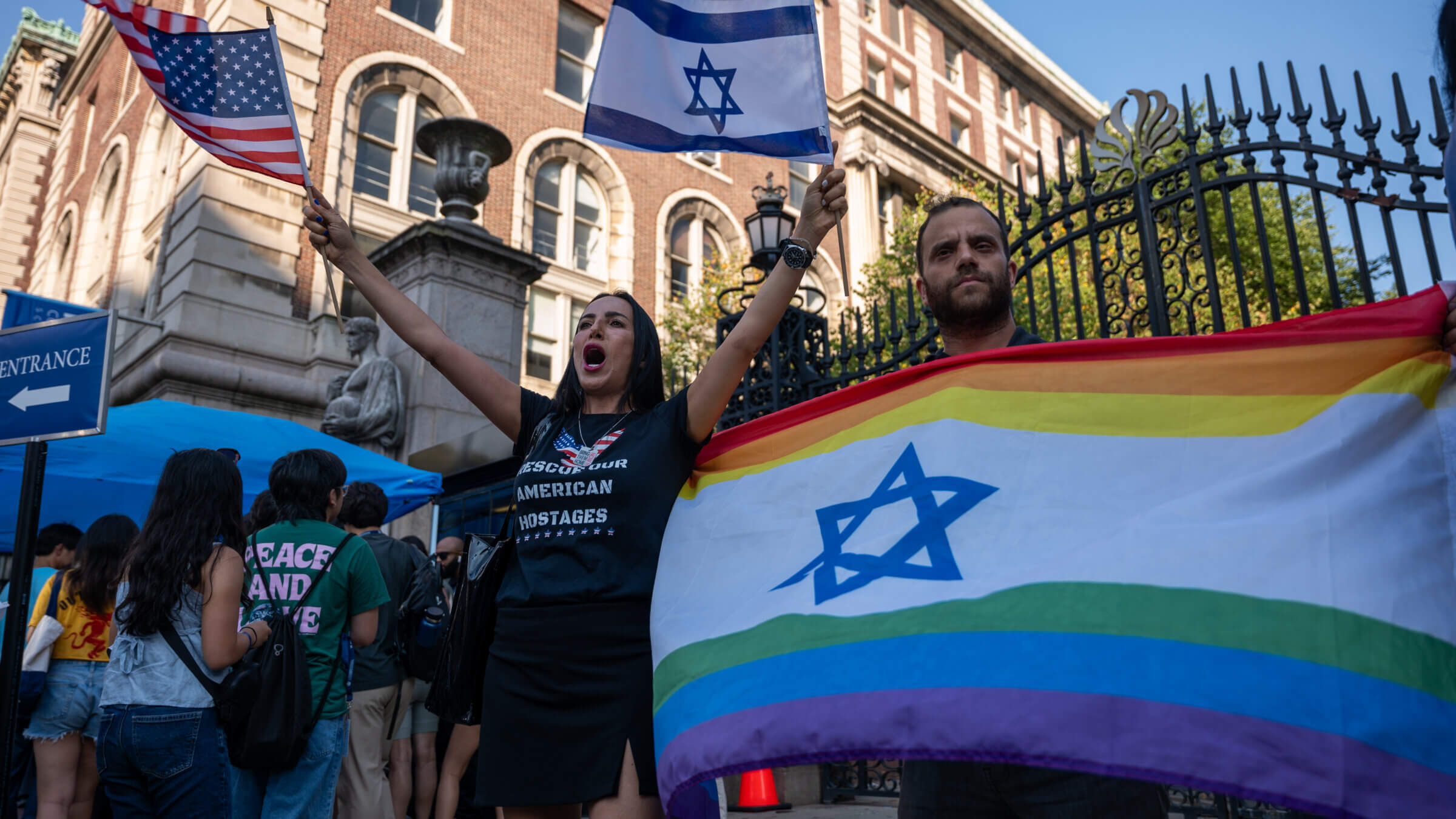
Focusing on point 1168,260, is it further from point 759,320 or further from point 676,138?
point 759,320

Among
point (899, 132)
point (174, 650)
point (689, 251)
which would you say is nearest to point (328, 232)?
point (174, 650)

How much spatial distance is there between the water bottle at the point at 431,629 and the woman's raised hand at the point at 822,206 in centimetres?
415

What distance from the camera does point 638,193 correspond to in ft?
85.6

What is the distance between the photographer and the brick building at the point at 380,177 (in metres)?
16.8

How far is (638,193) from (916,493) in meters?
24.6

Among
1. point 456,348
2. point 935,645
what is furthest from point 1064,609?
point 456,348

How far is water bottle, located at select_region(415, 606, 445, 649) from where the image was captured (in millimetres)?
5824

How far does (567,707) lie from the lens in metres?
2.35

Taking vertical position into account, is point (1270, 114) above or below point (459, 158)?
below

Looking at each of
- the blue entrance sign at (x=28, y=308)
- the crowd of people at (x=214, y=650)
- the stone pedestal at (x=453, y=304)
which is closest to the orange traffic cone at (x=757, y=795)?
the crowd of people at (x=214, y=650)

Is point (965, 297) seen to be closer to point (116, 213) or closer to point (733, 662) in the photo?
point (733, 662)

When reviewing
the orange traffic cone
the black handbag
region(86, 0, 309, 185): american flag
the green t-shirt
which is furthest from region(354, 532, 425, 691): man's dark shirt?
the black handbag

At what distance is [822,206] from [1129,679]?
146 centimetres

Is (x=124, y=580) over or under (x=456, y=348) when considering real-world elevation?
under
